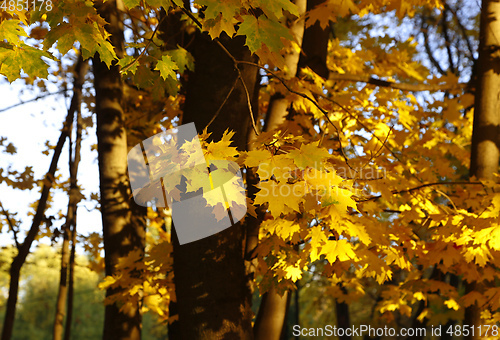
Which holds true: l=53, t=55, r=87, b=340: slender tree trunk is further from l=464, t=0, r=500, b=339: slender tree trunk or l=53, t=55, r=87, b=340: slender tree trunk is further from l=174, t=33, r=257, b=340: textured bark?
l=464, t=0, r=500, b=339: slender tree trunk

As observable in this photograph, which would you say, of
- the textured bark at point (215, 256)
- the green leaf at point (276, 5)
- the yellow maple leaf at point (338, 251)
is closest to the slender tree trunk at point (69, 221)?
the textured bark at point (215, 256)

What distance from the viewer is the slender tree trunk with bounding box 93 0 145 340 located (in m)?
4.21

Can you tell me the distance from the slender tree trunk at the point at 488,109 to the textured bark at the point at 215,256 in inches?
112

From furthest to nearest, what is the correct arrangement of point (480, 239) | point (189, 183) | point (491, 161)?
point (491, 161) → point (480, 239) → point (189, 183)

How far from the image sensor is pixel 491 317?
4152 mm

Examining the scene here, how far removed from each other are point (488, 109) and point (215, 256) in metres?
3.58

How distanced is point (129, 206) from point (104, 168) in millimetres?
464

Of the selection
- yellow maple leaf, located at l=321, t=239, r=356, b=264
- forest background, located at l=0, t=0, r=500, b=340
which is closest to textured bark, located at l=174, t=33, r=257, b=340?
forest background, located at l=0, t=0, r=500, b=340

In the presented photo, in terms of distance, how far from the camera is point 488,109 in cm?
479

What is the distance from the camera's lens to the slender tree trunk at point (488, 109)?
4746 mm

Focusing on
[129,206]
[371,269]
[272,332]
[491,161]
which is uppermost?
[491,161]

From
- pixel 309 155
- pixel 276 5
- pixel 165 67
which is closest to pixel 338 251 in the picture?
pixel 309 155

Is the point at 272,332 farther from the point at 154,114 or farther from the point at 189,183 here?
the point at 154,114

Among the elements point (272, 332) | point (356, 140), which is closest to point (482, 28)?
point (356, 140)
